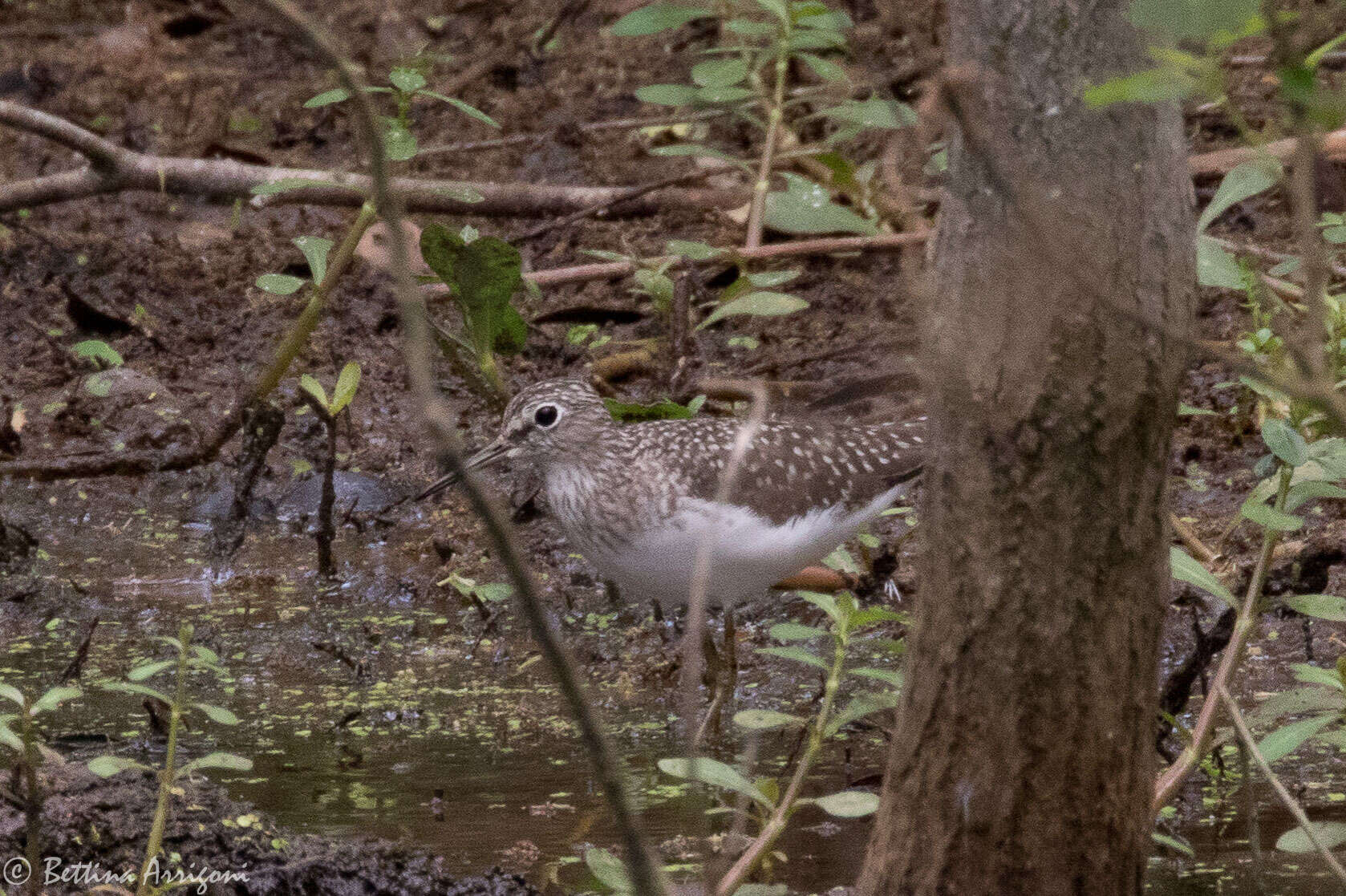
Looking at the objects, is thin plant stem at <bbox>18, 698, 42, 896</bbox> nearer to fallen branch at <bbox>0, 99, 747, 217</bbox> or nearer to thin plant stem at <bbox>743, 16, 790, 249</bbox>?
fallen branch at <bbox>0, 99, 747, 217</bbox>

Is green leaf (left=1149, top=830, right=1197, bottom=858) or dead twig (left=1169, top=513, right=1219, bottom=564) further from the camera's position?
dead twig (left=1169, top=513, right=1219, bottom=564)

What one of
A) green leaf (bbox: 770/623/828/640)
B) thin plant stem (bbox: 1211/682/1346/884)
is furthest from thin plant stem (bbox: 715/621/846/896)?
thin plant stem (bbox: 1211/682/1346/884)

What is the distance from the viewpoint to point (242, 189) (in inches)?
239

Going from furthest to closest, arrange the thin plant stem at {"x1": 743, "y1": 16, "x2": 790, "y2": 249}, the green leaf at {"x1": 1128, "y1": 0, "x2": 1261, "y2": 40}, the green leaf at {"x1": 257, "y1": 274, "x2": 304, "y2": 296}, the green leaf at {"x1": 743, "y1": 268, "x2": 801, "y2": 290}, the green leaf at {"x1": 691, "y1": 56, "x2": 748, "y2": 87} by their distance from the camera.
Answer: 1. the thin plant stem at {"x1": 743, "y1": 16, "x2": 790, "y2": 249}
2. the green leaf at {"x1": 691, "y1": 56, "x2": 748, "y2": 87}
3. the green leaf at {"x1": 743, "y1": 268, "x2": 801, "y2": 290}
4. the green leaf at {"x1": 257, "y1": 274, "x2": 304, "y2": 296}
5. the green leaf at {"x1": 1128, "y1": 0, "x2": 1261, "y2": 40}

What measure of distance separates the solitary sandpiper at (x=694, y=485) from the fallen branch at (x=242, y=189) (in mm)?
1249

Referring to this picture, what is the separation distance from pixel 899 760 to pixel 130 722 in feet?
7.90

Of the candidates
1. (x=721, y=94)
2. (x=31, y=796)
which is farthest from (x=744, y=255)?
(x=31, y=796)

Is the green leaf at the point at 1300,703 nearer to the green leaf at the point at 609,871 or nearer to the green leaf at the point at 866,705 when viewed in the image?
the green leaf at the point at 866,705

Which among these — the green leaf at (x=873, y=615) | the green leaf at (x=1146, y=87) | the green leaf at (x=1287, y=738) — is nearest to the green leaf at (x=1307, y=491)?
the green leaf at (x=1287, y=738)

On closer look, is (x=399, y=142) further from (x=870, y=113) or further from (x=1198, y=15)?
(x=1198, y=15)

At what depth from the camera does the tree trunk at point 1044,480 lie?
2.02 m

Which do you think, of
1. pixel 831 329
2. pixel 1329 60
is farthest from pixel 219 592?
pixel 1329 60

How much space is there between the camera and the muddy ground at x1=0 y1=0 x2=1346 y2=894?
3412mm

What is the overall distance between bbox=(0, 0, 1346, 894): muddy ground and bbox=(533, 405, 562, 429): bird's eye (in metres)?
0.59
